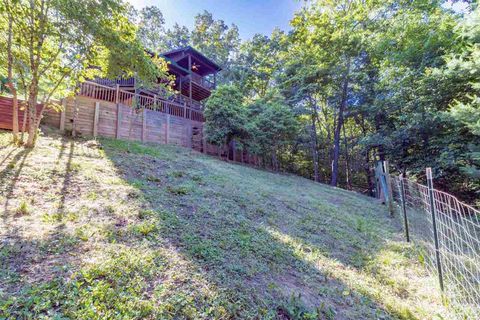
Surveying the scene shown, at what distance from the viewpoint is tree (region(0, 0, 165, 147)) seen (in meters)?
4.36

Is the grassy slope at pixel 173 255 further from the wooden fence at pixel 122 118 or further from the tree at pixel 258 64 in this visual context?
the tree at pixel 258 64

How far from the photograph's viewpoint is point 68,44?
4754mm

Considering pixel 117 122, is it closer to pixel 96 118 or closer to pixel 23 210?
pixel 96 118

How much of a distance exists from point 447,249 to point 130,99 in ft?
34.0

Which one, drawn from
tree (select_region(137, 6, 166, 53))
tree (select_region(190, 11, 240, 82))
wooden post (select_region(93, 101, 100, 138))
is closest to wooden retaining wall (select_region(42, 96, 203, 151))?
wooden post (select_region(93, 101, 100, 138))

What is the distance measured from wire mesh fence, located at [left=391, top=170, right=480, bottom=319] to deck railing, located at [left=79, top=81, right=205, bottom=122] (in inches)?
258

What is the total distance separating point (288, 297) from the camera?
2.12 metres

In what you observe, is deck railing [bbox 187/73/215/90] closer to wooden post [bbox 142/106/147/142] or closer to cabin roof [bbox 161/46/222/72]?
cabin roof [bbox 161/46/222/72]

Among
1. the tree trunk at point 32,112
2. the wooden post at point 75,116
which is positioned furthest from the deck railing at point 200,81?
the tree trunk at point 32,112

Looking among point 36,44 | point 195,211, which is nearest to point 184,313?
point 195,211

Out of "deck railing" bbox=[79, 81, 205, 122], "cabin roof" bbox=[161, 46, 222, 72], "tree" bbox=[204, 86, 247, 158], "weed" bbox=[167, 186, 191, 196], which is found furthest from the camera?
"cabin roof" bbox=[161, 46, 222, 72]

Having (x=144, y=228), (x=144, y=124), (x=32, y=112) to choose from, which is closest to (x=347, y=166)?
(x=144, y=124)

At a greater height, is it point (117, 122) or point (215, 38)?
point (215, 38)

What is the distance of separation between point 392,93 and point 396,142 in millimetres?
2157
